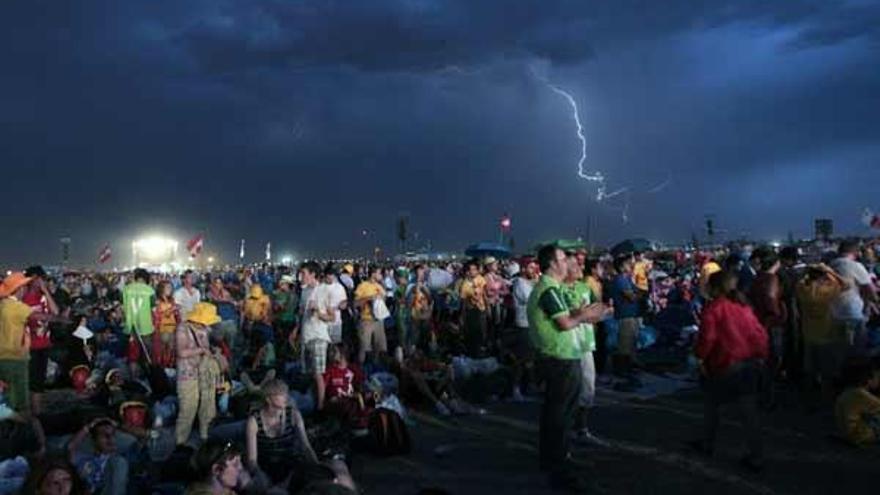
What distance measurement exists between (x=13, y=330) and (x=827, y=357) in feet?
28.1

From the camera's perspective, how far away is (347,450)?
7.66 m

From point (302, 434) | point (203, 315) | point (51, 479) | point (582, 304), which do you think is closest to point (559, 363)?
point (582, 304)

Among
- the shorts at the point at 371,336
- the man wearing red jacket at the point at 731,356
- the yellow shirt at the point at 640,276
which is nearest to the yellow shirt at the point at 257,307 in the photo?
the shorts at the point at 371,336

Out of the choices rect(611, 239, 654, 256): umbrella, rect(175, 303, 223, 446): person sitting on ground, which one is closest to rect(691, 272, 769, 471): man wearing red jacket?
rect(175, 303, 223, 446): person sitting on ground

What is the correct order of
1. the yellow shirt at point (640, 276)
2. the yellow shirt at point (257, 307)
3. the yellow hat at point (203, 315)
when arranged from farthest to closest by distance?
1. the yellow shirt at point (257, 307)
2. the yellow shirt at point (640, 276)
3. the yellow hat at point (203, 315)

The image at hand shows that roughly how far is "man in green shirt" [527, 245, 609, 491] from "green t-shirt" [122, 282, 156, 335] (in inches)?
293

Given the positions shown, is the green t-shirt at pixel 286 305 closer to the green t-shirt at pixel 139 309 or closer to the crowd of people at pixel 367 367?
the crowd of people at pixel 367 367

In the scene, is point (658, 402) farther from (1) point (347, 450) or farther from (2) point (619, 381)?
(1) point (347, 450)

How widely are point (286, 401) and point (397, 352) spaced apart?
4662 mm

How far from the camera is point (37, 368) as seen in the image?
1096 cm

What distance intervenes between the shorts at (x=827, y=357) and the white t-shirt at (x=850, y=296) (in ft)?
1.05

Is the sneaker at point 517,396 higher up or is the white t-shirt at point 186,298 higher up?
the white t-shirt at point 186,298

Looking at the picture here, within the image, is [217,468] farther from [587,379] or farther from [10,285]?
[10,285]

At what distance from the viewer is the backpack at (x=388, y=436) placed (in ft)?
25.3
